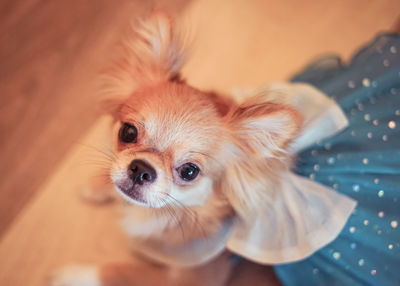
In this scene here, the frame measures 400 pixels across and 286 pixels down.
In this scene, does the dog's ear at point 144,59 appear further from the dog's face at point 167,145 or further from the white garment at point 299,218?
the white garment at point 299,218

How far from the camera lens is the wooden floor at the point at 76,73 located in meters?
1.81

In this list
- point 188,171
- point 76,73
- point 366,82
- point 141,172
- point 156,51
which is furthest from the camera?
point 76,73

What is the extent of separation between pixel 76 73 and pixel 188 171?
4.01 ft

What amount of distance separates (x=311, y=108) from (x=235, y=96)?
341mm

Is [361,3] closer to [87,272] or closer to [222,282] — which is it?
[222,282]

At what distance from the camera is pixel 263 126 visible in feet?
3.86

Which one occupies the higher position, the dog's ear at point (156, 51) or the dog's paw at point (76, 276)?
the dog's ear at point (156, 51)

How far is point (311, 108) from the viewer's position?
1478 mm

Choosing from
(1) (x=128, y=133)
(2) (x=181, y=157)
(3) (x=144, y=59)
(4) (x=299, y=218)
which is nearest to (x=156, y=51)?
(3) (x=144, y=59)

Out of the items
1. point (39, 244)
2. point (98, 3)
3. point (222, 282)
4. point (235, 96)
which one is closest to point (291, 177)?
point (235, 96)

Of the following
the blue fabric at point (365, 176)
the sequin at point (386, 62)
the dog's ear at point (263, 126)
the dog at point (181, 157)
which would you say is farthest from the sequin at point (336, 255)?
the sequin at point (386, 62)

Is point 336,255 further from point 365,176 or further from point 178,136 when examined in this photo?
point 178,136

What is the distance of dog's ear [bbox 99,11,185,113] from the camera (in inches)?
52.1

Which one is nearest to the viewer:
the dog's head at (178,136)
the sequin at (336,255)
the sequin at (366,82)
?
the dog's head at (178,136)
